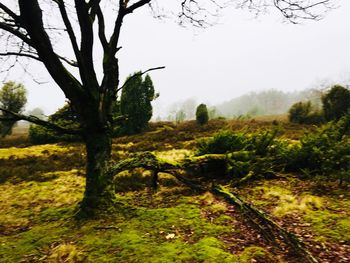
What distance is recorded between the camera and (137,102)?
22.1 m

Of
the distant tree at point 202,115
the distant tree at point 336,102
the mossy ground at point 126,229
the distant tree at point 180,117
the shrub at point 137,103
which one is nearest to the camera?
the mossy ground at point 126,229

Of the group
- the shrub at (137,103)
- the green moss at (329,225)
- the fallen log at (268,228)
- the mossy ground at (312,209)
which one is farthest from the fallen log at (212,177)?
the shrub at (137,103)

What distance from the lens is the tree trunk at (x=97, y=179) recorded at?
6.05 meters

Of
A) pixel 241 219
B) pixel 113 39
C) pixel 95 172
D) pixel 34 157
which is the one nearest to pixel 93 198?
pixel 95 172

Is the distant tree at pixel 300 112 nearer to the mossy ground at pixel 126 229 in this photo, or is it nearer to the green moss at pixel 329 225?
the mossy ground at pixel 126 229

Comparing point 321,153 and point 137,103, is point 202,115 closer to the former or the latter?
point 137,103

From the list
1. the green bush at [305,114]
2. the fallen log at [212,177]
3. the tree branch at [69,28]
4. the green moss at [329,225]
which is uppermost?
the tree branch at [69,28]

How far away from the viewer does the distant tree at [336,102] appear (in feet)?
67.1

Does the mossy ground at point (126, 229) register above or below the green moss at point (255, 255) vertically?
above

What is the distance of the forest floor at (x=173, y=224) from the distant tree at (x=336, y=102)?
613 inches

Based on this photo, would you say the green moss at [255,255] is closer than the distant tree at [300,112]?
Yes

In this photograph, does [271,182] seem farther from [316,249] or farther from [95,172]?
[95,172]

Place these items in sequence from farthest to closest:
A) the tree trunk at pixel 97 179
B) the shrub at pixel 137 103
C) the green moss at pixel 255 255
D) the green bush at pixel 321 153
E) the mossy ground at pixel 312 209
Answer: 1. the shrub at pixel 137 103
2. the green bush at pixel 321 153
3. the tree trunk at pixel 97 179
4. the mossy ground at pixel 312 209
5. the green moss at pixel 255 255

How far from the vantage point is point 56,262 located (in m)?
4.62
